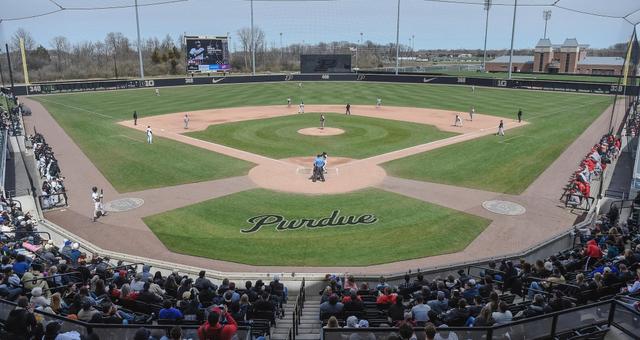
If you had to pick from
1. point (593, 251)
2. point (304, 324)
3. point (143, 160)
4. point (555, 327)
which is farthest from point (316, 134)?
point (555, 327)

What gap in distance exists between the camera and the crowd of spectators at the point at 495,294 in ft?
29.7

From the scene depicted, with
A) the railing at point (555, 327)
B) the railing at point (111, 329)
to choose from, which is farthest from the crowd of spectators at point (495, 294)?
the railing at point (111, 329)

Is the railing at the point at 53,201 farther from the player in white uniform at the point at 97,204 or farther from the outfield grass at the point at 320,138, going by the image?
the outfield grass at the point at 320,138

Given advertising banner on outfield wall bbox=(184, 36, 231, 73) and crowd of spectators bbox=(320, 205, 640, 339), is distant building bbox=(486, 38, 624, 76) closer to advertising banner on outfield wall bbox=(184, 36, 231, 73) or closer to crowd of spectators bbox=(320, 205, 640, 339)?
advertising banner on outfield wall bbox=(184, 36, 231, 73)

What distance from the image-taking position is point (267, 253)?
57.7 feet

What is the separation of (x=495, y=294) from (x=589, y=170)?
67.4ft

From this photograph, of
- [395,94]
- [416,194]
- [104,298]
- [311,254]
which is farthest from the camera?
[395,94]

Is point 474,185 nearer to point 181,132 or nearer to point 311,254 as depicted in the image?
point 311,254

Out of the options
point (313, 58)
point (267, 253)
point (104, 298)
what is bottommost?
point (267, 253)

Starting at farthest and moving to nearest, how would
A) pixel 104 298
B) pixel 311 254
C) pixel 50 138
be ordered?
pixel 50 138 < pixel 311 254 < pixel 104 298

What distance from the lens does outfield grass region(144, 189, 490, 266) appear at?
57.4 feet

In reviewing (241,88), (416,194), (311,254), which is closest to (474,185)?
(416,194)

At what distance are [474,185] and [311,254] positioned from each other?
12755 mm

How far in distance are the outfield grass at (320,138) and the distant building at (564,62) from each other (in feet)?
294
